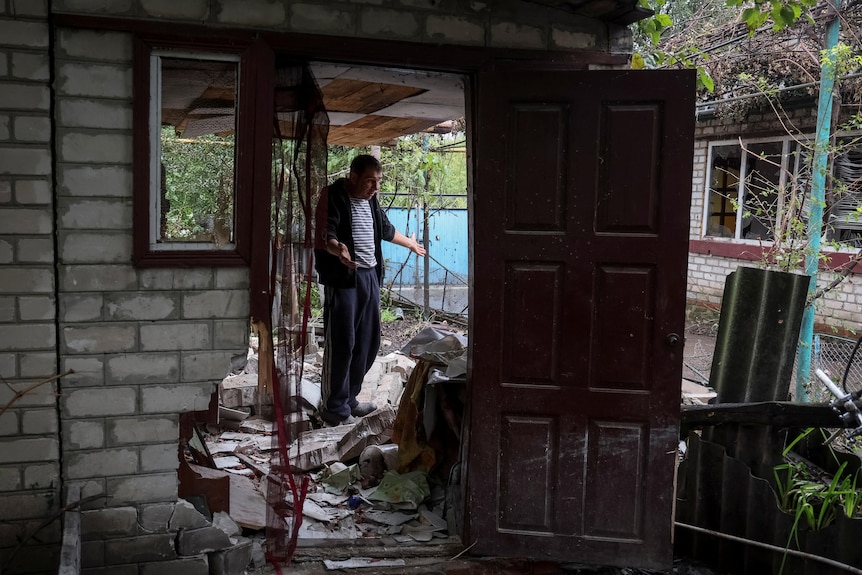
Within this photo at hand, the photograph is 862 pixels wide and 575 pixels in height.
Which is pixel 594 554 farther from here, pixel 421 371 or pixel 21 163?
pixel 21 163

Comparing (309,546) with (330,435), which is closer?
(309,546)

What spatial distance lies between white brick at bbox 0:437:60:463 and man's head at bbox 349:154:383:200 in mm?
2899

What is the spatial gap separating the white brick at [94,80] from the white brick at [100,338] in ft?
3.44

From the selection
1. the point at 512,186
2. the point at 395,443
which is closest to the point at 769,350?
the point at 512,186

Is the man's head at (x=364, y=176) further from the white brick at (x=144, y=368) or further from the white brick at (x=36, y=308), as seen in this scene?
the white brick at (x=36, y=308)

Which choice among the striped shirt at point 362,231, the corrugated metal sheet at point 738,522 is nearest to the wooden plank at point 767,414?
the corrugated metal sheet at point 738,522

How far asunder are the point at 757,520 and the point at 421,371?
6.92 ft

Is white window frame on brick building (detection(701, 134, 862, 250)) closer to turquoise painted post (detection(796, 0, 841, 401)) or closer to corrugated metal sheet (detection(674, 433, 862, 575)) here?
turquoise painted post (detection(796, 0, 841, 401))

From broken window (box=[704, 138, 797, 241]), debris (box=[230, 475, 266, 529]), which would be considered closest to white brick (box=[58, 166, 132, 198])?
debris (box=[230, 475, 266, 529])

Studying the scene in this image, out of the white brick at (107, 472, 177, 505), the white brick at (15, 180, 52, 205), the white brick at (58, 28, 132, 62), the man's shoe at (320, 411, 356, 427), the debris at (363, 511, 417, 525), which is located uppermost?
the white brick at (58, 28, 132, 62)

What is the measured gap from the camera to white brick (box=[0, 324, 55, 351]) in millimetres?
3211

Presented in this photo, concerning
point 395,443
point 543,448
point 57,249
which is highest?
point 57,249

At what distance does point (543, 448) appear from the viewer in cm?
378

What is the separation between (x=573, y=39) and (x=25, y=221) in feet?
9.28
